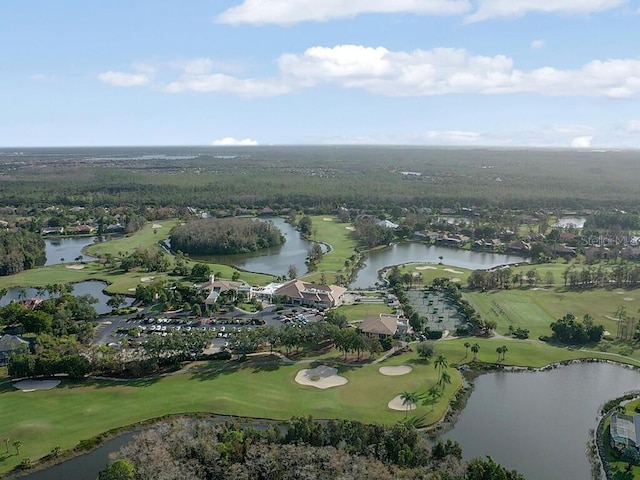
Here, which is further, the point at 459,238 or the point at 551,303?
the point at 459,238

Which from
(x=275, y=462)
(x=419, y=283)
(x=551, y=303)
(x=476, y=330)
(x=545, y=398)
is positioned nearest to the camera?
(x=275, y=462)

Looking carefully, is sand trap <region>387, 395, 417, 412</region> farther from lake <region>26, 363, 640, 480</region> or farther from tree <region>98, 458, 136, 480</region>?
tree <region>98, 458, 136, 480</region>

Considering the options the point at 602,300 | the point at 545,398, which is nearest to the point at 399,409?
the point at 545,398

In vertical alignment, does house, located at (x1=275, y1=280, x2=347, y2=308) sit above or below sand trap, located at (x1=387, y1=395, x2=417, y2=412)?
above

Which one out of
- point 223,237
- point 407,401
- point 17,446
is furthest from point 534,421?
point 223,237

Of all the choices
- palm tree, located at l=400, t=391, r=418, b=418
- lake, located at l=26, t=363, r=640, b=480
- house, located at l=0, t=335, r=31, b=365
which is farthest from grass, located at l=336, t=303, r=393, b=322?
house, located at l=0, t=335, r=31, b=365

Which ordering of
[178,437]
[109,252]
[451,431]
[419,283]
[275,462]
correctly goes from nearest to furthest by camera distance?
[275,462] < [178,437] < [451,431] < [419,283] < [109,252]

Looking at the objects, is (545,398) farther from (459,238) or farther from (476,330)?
(459,238)

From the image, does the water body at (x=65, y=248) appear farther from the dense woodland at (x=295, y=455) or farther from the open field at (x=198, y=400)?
the dense woodland at (x=295, y=455)
